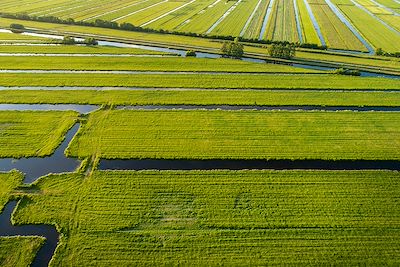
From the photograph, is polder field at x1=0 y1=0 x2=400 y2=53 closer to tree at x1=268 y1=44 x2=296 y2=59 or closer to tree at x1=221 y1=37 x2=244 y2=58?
tree at x1=268 y1=44 x2=296 y2=59

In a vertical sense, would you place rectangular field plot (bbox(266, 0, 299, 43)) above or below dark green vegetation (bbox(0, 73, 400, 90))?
above

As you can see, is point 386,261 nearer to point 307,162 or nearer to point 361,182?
point 361,182

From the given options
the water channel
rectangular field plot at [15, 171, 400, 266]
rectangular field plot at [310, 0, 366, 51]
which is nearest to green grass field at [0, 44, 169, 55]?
the water channel

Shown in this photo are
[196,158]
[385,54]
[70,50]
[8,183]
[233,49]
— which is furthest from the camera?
[385,54]

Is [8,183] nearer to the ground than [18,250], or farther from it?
farther from it

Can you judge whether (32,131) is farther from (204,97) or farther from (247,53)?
(247,53)

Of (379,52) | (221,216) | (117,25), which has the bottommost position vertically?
(221,216)

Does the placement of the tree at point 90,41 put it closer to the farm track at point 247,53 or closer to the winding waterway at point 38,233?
the farm track at point 247,53

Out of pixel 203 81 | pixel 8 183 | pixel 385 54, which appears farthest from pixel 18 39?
pixel 385 54
